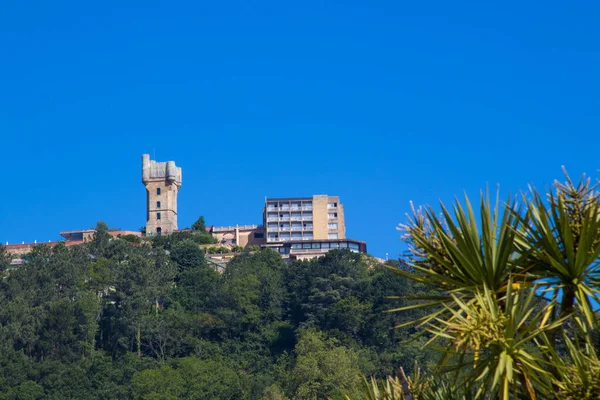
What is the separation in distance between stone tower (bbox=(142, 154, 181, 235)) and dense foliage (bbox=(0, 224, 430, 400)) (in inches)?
1185

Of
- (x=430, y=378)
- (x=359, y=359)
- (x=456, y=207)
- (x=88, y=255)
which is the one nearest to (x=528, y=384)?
(x=456, y=207)

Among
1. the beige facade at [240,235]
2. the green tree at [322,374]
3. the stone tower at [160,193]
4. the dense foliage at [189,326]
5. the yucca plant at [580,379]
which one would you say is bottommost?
the yucca plant at [580,379]

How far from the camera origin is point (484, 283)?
32.1 ft

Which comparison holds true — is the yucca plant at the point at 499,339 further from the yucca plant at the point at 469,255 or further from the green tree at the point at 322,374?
the green tree at the point at 322,374

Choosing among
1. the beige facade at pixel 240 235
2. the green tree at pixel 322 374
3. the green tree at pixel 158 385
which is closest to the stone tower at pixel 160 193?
the beige facade at pixel 240 235

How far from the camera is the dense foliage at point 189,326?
74875 millimetres

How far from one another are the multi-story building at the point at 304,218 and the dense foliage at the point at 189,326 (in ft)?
93.9

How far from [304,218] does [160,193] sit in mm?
19057

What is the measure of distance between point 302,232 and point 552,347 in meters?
124

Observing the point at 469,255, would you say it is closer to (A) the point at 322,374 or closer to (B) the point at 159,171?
(A) the point at 322,374

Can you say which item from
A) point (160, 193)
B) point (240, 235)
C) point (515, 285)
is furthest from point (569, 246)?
point (160, 193)

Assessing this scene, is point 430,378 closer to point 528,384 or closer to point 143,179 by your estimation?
point 528,384

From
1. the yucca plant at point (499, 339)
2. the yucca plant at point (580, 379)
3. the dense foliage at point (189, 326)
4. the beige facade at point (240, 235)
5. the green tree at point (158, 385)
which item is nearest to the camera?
the yucca plant at point (580, 379)

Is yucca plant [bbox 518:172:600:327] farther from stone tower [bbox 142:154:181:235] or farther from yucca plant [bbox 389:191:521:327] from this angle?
stone tower [bbox 142:154:181:235]
